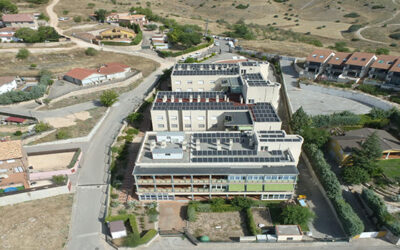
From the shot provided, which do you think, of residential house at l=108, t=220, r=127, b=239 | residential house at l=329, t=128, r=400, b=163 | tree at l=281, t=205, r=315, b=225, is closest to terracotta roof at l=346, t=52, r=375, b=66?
residential house at l=329, t=128, r=400, b=163

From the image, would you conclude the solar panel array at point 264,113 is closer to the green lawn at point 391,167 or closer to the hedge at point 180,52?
the green lawn at point 391,167

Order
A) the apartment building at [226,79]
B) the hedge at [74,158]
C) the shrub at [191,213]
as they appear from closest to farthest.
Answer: the shrub at [191,213], the hedge at [74,158], the apartment building at [226,79]

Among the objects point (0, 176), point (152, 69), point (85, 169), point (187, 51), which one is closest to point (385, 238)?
point (85, 169)

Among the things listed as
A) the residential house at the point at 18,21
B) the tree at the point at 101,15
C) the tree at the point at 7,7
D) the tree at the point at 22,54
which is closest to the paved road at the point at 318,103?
the tree at the point at 22,54

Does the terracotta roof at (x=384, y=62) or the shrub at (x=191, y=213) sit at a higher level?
the terracotta roof at (x=384, y=62)

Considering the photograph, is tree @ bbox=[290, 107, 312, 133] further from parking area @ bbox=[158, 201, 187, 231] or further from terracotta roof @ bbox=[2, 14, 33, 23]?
terracotta roof @ bbox=[2, 14, 33, 23]

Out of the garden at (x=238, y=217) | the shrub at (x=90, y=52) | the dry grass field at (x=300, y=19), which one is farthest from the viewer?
the dry grass field at (x=300, y=19)

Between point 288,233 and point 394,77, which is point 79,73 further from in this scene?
point 394,77
